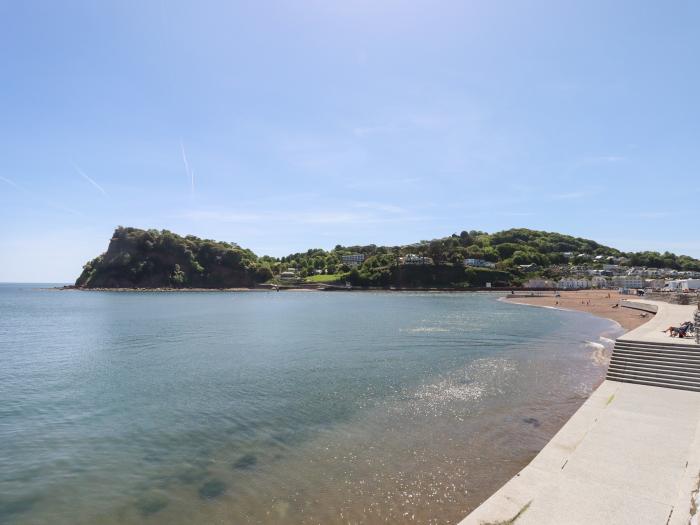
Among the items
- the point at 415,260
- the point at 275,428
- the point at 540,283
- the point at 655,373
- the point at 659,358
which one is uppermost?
the point at 415,260

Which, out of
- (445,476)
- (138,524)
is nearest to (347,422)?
(445,476)

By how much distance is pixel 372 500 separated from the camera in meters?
9.57

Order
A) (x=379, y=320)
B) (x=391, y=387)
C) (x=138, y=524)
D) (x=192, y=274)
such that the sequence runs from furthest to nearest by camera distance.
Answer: (x=192, y=274) → (x=379, y=320) → (x=391, y=387) → (x=138, y=524)

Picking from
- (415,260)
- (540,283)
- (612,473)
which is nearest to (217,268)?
(415,260)

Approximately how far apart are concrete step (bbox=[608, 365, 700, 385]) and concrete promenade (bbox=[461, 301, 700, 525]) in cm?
268

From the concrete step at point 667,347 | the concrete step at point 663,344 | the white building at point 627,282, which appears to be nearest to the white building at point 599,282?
the white building at point 627,282

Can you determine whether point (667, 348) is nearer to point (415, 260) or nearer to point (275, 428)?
point (275, 428)

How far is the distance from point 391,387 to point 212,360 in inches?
578

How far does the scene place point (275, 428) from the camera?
14.6 m

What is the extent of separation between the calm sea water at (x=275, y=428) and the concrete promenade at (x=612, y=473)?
4.56 ft

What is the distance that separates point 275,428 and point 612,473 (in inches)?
429

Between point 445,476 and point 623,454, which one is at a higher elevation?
point 623,454

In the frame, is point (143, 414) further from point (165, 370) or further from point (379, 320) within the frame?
point (379, 320)

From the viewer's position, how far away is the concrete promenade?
7.52 meters
